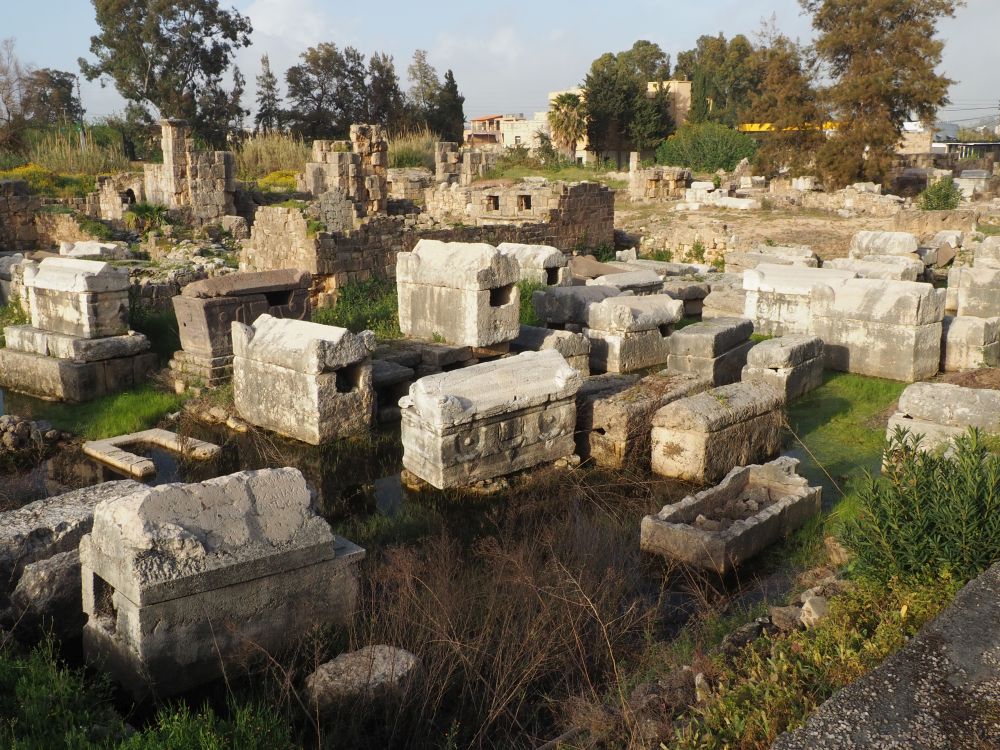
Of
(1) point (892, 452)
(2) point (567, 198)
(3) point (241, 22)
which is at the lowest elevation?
(1) point (892, 452)

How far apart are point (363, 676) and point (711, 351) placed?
591 cm

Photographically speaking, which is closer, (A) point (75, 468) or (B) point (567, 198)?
(A) point (75, 468)

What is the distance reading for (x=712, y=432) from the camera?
6742 mm

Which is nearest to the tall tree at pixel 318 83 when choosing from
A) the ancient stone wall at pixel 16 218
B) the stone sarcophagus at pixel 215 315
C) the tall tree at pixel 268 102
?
the tall tree at pixel 268 102

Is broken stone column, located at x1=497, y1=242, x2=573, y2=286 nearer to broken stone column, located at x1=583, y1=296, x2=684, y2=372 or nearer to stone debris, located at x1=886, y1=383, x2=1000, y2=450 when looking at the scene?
broken stone column, located at x1=583, y1=296, x2=684, y2=372

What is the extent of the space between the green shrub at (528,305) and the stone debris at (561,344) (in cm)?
118

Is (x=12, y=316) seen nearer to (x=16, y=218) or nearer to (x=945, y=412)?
(x=16, y=218)

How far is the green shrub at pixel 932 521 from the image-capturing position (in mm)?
3736

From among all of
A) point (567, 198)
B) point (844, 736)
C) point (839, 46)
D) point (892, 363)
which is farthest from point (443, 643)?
point (839, 46)

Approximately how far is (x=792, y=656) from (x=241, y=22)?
138 ft

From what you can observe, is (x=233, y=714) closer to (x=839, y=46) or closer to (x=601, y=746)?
(x=601, y=746)

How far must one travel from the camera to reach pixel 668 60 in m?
60.5

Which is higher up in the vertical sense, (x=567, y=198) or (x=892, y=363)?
(x=567, y=198)

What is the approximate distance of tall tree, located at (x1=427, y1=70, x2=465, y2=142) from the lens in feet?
142
